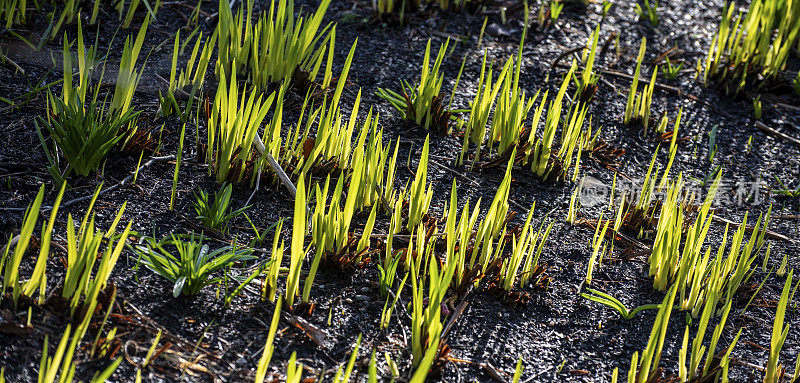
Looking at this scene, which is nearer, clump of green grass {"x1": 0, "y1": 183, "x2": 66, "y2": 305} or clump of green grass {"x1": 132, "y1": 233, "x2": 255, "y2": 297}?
clump of green grass {"x1": 0, "y1": 183, "x2": 66, "y2": 305}

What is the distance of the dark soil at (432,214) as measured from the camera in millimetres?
1470

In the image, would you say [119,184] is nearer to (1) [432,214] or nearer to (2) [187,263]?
(2) [187,263]

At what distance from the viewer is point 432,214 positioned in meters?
2.00

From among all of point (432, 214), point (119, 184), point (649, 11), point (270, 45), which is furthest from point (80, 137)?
point (649, 11)

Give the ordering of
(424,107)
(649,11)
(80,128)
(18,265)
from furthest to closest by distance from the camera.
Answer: (649,11) → (424,107) → (80,128) → (18,265)

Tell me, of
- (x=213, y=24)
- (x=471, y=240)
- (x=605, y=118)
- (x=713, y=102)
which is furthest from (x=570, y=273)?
(x=213, y=24)

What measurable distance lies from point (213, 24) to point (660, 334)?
2151 millimetres

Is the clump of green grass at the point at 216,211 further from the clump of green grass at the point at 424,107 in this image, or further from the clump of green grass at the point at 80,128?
the clump of green grass at the point at 424,107

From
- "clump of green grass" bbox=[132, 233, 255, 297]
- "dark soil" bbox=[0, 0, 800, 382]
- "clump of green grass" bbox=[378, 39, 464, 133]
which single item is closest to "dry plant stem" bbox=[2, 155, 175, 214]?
"dark soil" bbox=[0, 0, 800, 382]

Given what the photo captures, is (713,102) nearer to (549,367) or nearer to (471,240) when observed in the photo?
(471,240)

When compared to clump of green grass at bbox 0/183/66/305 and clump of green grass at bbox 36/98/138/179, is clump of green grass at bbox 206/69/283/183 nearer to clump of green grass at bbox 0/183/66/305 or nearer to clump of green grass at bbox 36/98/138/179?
clump of green grass at bbox 36/98/138/179

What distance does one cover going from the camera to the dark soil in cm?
147

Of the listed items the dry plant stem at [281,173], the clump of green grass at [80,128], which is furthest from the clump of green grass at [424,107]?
the clump of green grass at [80,128]

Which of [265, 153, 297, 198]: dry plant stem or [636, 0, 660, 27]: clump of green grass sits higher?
[636, 0, 660, 27]: clump of green grass
